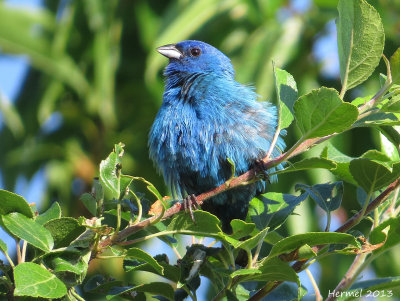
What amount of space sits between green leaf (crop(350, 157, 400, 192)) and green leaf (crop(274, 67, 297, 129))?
0.96ft

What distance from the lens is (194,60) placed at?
4871mm

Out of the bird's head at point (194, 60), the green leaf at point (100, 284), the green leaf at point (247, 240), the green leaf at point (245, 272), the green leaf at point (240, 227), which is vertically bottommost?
the green leaf at point (100, 284)

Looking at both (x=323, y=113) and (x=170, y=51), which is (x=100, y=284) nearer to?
(x=323, y=113)

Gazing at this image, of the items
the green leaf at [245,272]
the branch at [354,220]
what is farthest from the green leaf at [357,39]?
the green leaf at [245,272]

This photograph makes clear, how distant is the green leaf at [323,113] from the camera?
226 centimetres

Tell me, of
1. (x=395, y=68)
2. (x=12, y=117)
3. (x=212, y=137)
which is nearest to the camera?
(x=395, y=68)

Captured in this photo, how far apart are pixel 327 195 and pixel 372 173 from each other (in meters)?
0.39

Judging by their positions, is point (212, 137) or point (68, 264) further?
point (212, 137)

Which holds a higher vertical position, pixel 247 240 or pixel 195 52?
pixel 195 52

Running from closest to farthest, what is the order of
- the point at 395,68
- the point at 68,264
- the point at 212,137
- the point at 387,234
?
1. the point at 68,264
2. the point at 395,68
3. the point at 387,234
4. the point at 212,137

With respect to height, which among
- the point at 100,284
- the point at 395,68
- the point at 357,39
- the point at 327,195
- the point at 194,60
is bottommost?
the point at 100,284

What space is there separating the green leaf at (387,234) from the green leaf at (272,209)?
39cm

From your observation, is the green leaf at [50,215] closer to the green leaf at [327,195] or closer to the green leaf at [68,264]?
the green leaf at [68,264]

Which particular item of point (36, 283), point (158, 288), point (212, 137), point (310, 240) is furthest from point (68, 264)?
point (212, 137)
